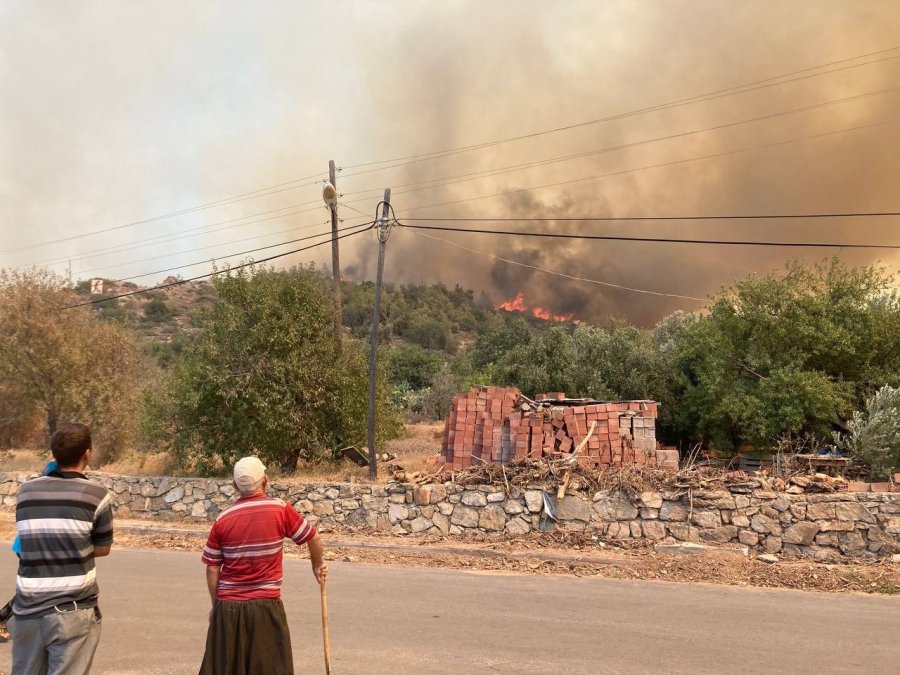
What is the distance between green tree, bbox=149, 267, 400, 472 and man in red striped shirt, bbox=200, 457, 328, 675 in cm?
1356

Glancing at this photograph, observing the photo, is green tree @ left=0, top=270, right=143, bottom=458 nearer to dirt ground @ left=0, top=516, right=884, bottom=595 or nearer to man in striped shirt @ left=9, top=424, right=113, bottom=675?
dirt ground @ left=0, top=516, right=884, bottom=595

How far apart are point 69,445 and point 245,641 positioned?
161 cm

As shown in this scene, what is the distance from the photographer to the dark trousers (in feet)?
13.3

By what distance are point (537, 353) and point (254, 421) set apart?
15.1 meters

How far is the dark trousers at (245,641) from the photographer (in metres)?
4.05

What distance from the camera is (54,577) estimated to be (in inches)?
153

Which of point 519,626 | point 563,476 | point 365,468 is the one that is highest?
point 563,476

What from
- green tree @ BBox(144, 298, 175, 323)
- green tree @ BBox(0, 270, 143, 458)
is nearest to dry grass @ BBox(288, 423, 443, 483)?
green tree @ BBox(0, 270, 143, 458)

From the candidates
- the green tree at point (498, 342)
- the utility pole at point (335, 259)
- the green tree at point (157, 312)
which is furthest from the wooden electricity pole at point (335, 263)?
the green tree at point (157, 312)

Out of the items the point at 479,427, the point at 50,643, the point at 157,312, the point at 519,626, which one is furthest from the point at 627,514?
the point at 157,312

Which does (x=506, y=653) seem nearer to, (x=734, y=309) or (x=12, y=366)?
(x=734, y=309)

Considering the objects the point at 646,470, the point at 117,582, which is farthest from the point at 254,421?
the point at 646,470

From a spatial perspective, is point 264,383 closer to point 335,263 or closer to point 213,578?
point 335,263

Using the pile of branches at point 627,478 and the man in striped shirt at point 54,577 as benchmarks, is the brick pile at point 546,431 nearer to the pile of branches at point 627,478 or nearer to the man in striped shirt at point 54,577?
the pile of branches at point 627,478
